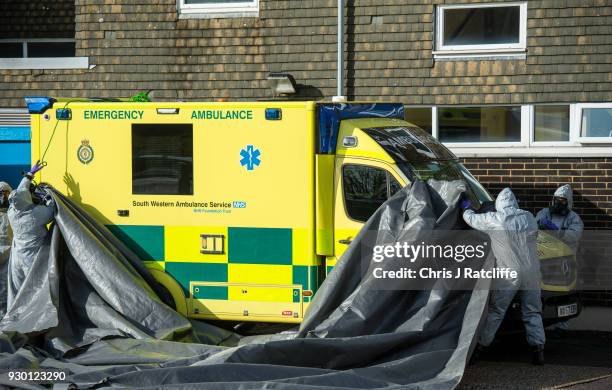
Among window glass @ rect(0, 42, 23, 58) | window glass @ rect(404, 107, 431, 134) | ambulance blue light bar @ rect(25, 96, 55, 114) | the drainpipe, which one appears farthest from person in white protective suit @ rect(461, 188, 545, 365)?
window glass @ rect(0, 42, 23, 58)

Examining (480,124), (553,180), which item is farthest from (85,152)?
(553,180)

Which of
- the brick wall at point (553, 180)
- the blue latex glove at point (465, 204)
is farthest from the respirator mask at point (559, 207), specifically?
the blue latex glove at point (465, 204)

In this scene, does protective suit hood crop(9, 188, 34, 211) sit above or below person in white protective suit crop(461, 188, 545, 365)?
above

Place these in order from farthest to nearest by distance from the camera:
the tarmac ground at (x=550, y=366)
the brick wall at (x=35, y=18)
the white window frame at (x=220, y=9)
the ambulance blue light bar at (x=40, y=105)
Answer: the brick wall at (x=35, y=18) → the white window frame at (x=220, y=9) → the ambulance blue light bar at (x=40, y=105) → the tarmac ground at (x=550, y=366)

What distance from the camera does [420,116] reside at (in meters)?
12.6

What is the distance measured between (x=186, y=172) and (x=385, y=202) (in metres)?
2.05

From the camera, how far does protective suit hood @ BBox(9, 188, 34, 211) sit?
940cm

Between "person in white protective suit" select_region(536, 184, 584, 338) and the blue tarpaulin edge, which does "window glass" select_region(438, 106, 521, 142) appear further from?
the blue tarpaulin edge

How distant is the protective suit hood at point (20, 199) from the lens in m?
9.40

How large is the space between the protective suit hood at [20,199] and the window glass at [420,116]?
5188mm

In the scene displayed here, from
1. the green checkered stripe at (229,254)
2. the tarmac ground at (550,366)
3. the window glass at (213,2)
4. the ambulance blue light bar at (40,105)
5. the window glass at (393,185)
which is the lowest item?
the tarmac ground at (550,366)

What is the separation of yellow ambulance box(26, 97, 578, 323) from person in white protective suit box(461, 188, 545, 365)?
1.72ft

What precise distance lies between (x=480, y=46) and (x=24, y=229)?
6061mm

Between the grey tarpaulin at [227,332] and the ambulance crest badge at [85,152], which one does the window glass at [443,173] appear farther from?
the ambulance crest badge at [85,152]
